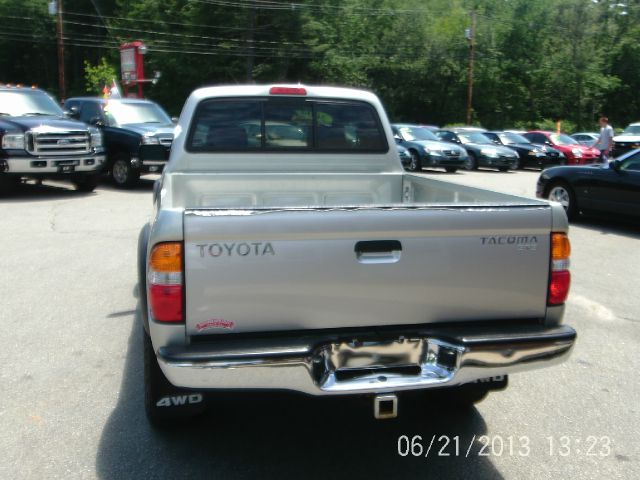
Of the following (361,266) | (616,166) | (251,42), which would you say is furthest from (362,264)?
(251,42)

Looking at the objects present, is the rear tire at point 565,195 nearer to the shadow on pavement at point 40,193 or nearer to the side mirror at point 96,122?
the shadow on pavement at point 40,193

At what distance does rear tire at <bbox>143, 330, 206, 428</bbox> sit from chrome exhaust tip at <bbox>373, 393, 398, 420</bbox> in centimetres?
97

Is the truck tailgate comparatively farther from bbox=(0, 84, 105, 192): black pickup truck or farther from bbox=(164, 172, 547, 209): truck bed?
bbox=(0, 84, 105, 192): black pickup truck

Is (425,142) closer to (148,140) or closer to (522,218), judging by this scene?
(148,140)

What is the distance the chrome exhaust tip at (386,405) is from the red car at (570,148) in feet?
77.2

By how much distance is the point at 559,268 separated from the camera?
3.17m

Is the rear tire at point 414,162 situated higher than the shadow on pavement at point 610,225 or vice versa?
the rear tire at point 414,162

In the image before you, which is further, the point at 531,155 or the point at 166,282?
the point at 531,155

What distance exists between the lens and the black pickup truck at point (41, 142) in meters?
12.5

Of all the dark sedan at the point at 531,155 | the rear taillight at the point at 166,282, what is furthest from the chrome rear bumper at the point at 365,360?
the dark sedan at the point at 531,155

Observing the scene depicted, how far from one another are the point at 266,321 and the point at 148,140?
39.7 feet

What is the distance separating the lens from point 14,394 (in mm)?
4129

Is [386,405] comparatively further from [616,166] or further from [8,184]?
[8,184]

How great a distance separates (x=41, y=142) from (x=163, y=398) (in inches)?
422
